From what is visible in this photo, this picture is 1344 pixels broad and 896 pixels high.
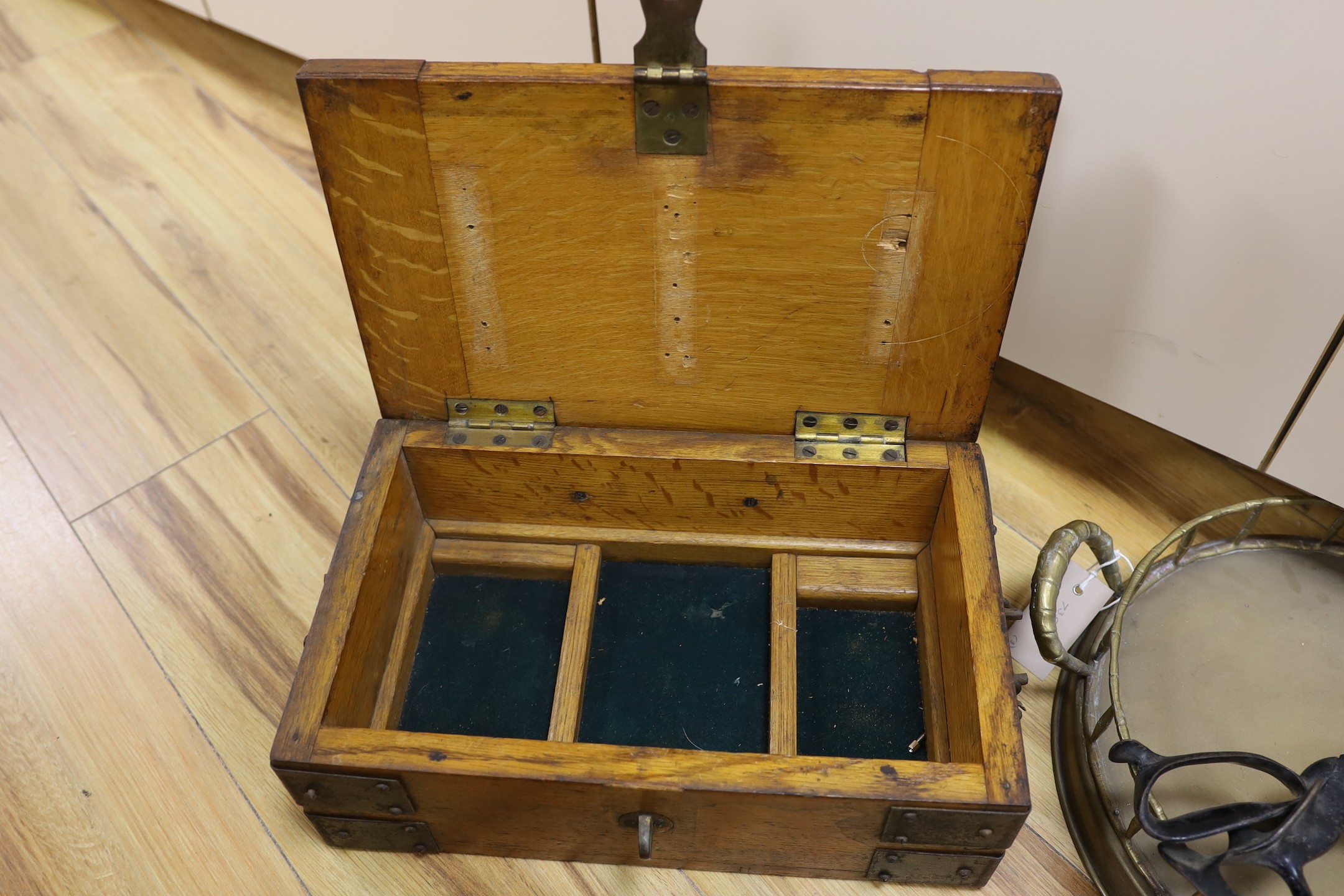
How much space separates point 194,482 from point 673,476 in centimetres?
57

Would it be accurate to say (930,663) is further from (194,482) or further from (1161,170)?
(194,482)

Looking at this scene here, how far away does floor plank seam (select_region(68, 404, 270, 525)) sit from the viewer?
114cm

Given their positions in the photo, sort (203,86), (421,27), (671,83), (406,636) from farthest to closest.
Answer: (203,86)
(421,27)
(406,636)
(671,83)

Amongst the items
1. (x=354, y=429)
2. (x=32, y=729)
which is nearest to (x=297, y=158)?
(x=354, y=429)

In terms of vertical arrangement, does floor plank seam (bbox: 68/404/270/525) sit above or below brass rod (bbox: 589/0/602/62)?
below

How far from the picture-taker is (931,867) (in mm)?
830

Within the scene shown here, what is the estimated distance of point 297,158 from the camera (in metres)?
1.53

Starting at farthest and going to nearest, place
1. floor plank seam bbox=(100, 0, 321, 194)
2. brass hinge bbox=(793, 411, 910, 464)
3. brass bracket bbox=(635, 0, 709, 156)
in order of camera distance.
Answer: floor plank seam bbox=(100, 0, 321, 194)
brass hinge bbox=(793, 411, 910, 464)
brass bracket bbox=(635, 0, 709, 156)

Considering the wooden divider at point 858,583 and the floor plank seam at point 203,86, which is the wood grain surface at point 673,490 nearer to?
the wooden divider at point 858,583

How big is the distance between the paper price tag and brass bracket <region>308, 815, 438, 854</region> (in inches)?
19.1

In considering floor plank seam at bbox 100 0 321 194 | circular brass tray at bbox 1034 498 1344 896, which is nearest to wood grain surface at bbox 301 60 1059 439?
circular brass tray at bbox 1034 498 1344 896

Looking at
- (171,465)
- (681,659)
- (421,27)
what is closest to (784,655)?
(681,659)

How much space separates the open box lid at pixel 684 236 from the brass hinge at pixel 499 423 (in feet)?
0.04

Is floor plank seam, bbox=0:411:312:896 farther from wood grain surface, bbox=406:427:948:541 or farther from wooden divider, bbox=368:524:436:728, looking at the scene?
wood grain surface, bbox=406:427:948:541
